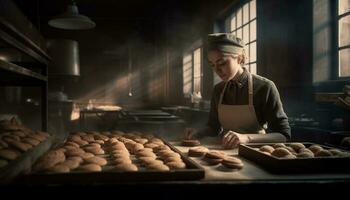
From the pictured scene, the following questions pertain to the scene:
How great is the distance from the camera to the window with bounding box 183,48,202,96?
28.9 feet

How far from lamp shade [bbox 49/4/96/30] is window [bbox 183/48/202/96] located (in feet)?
13.6

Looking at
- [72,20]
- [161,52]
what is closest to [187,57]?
[161,52]

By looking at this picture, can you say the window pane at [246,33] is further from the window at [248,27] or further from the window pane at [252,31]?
the window pane at [252,31]

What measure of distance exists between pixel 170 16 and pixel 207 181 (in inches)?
327

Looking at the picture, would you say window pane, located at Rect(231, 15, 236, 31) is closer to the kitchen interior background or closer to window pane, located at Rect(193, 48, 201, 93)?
the kitchen interior background

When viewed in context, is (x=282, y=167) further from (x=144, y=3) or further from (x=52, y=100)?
(x=144, y=3)

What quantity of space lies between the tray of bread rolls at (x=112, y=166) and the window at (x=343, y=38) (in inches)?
110

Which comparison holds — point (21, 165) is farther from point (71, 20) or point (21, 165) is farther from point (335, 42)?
point (335, 42)

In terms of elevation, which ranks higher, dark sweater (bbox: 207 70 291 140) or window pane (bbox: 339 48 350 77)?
window pane (bbox: 339 48 350 77)

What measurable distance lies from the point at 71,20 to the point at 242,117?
10.2ft

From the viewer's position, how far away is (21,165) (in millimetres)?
1434

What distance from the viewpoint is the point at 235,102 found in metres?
2.92

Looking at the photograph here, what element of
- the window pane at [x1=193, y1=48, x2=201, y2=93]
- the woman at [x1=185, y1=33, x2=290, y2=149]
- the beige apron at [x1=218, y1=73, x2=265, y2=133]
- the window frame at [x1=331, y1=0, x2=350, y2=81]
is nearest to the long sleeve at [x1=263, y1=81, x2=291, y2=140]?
the woman at [x1=185, y1=33, x2=290, y2=149]

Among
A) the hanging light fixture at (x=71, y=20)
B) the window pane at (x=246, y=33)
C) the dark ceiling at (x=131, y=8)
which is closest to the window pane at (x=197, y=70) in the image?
the dark ceiling at (x=131, y=8)
